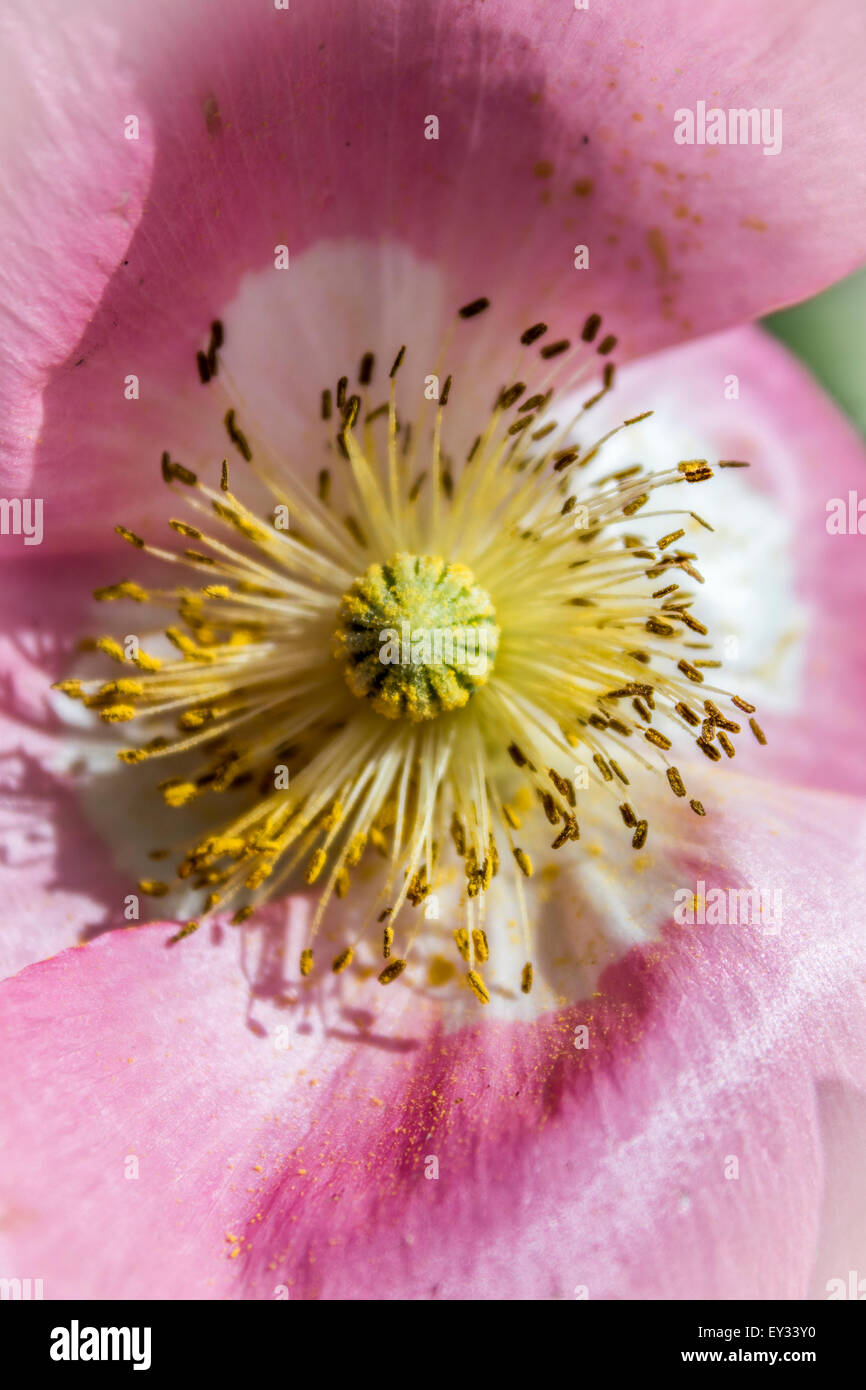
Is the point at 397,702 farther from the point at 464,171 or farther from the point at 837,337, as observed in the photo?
the point at 837,337

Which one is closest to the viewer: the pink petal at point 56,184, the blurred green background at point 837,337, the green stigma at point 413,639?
the pink petal at point 56,184

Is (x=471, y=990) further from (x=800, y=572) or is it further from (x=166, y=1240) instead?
(x=800, y=572)

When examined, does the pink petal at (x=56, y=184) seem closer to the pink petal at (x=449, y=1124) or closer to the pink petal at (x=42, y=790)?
the pink petal at (x=42, y=790)

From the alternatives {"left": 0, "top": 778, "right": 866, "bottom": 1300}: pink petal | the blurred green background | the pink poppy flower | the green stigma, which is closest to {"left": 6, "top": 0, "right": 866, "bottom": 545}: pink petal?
the pink poppy flower

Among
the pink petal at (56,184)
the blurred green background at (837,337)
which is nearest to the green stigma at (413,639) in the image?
the pink petal at (56,184)

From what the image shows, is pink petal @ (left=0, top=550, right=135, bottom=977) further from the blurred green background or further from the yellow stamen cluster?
the blurred green background

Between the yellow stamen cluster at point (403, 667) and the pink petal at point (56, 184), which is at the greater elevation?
the pink petal at point (56, 184)
